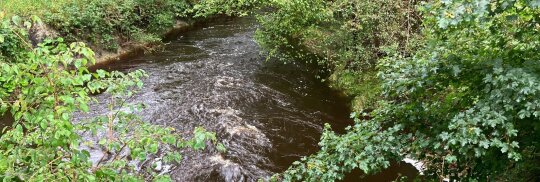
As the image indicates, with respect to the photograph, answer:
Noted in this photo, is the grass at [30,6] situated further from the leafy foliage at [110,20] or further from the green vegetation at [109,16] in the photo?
the leafy foliage at [110,20]

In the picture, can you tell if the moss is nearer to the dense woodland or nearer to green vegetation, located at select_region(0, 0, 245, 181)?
the dense woodland

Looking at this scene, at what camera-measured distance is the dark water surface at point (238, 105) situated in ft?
28.2

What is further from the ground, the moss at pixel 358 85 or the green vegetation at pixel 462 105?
the green vegetation at pixel 462 105

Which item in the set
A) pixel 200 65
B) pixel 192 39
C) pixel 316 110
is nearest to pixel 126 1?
pixel 192 39

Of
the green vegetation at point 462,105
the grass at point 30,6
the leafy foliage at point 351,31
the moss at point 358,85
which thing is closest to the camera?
the green vegetation at point 462,105

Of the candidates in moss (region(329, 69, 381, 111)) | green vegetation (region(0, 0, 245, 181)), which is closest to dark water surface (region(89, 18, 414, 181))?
moss (region(329, 69, 381, 111))

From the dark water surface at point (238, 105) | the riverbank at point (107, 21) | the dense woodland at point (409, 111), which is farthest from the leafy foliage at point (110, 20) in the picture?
the dense woodland at point (409, 111)

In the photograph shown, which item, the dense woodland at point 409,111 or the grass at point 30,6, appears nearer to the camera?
the dense woodland at point 409,111

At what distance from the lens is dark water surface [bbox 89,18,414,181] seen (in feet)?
28.2

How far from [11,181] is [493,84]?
13.4 ft

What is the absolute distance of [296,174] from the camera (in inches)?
206

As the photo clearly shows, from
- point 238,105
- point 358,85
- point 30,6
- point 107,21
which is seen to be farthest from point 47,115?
point 107,21

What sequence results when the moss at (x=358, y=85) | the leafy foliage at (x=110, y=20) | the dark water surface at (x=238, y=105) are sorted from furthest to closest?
1. the leafy foliage at (x=110, y=20)
2. the moss at (x=358, y=85)
3. the dark water surface at (x=238, y=105)

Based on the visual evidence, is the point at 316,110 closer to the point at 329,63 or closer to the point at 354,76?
the point at 354,76
